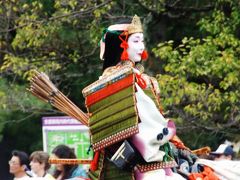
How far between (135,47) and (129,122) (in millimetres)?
679

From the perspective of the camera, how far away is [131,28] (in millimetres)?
8508

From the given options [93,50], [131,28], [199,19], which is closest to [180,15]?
[199,19]

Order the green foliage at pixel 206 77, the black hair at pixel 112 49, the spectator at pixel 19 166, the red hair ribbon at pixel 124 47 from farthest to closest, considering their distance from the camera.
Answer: the green foliage at pixel 206 77, the spectator at pixel 19 166, the black hair at pixel 112 49, the red hair ribbon at pixel 124 47

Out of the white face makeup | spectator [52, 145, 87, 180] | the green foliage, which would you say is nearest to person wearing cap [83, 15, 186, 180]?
the white face makeup

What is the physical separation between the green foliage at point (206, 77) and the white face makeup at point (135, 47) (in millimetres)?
7382

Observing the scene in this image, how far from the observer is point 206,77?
55.6 ft

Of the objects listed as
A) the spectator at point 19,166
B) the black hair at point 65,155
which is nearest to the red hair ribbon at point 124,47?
the black hair at point 65,155

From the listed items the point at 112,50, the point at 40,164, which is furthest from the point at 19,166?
the point at 112,50

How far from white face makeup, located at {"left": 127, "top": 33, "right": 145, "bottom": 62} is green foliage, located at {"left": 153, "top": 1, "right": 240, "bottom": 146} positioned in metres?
7.38

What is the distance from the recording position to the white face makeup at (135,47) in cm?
845

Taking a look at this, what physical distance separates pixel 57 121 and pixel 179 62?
6.29 feet

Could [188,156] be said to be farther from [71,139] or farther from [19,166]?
[71,139]

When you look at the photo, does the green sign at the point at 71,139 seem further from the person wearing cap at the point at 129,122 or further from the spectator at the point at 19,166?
the person wearing cap at the point at 129,122

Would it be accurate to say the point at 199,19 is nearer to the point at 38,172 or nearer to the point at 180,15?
the point at 180,15
